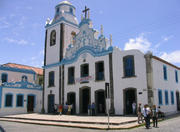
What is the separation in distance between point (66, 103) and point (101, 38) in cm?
870

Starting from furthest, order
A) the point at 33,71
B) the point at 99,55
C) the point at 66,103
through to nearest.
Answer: the point at 33,71 < the point at 66,103 < the point at 99,55

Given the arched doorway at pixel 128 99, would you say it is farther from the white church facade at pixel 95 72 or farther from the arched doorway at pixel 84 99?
the arched doorway at pixel 84 99

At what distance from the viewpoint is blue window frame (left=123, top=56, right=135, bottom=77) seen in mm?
19656

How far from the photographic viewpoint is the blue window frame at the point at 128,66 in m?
19.7

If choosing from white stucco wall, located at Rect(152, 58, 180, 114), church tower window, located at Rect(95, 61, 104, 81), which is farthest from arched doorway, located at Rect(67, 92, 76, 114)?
white stucco wall, located at Rect(152, 58, 180, 114)

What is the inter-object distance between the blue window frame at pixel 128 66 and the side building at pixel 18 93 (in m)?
14.9

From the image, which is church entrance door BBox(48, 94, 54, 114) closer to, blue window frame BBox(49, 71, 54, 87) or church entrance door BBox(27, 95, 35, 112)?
blue window frame BBox(49, 71, 54, 87)

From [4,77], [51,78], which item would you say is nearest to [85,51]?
[51,78]

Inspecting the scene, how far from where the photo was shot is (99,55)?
22.3m

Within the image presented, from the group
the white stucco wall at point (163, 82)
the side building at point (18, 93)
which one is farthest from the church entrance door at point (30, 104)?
the white stucco wall at point (163, 82)

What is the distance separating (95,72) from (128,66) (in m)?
4.03

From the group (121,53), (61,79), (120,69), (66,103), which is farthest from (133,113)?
(61,79)

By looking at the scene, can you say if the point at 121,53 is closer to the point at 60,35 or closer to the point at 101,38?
the point at 101,38

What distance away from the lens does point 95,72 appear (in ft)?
73.2
